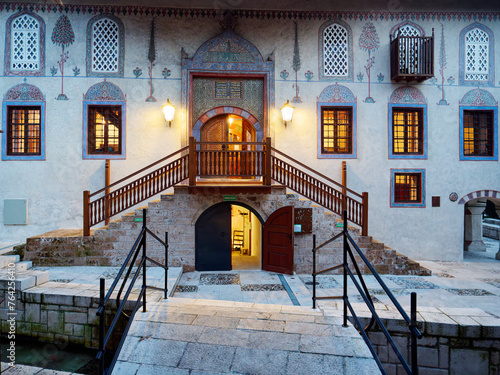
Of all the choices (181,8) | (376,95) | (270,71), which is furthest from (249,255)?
(181,8)

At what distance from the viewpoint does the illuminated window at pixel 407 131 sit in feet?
34.5

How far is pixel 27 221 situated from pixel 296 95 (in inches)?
400

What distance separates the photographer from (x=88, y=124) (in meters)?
9.91

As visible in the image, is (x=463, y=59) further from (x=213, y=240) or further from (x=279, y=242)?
(x=213, y=240)

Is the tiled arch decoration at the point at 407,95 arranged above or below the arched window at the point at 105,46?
below

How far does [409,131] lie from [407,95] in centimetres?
129

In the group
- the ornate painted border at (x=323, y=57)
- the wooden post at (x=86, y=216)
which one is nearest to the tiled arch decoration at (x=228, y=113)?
the ornate painted border at (x=323, y=57)

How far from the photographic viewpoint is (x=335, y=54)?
10359 millimetres

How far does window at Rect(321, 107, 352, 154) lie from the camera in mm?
10445

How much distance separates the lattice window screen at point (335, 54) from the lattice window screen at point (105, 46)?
7316 millimetres

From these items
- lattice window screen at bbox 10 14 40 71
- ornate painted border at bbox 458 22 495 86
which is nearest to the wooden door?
lattice window screen at bbox 10 14 40 71

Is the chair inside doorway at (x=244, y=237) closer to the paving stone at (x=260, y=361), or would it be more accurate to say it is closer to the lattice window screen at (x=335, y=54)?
the lattice window screen at (x=335, y=54)

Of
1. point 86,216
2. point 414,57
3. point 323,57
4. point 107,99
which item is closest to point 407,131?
point 414,57

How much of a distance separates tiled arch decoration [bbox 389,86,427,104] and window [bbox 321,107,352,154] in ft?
5.59
